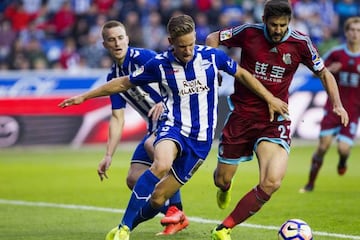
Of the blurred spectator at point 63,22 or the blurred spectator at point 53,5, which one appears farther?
the blurred spectator at point 53,5

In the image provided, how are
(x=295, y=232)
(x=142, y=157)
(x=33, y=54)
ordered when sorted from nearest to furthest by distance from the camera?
(x=295, y=232) → (x=142, y=157) → (x=33, y=54)

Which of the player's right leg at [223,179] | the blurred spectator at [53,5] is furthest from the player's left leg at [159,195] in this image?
the blurred spectator at [53,5]

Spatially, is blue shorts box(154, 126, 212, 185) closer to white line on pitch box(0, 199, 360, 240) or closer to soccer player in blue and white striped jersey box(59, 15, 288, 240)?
soccer player in blue and white striped jersey box(59, 15, 288, 240)

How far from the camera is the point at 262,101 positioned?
9.25 m

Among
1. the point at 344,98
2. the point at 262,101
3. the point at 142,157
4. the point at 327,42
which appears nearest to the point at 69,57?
the point at 327,42

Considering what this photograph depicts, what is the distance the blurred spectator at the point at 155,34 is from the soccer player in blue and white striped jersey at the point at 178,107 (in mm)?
15534

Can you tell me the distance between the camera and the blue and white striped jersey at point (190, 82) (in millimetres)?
8688

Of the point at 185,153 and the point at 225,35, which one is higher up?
the point at 225,35

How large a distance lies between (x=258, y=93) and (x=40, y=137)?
12.7 metres

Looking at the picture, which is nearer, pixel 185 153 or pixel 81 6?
pixel 185 153

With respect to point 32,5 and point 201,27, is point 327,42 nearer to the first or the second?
point 201,27

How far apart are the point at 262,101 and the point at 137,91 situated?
154cm

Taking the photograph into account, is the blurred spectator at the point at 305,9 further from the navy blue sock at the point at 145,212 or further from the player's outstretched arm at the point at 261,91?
the navy blue sock at the point at 145,212

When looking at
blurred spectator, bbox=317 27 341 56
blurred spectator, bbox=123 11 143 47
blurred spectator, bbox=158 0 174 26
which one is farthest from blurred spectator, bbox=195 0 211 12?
blurred spectator, bbox=317 27 341 56
